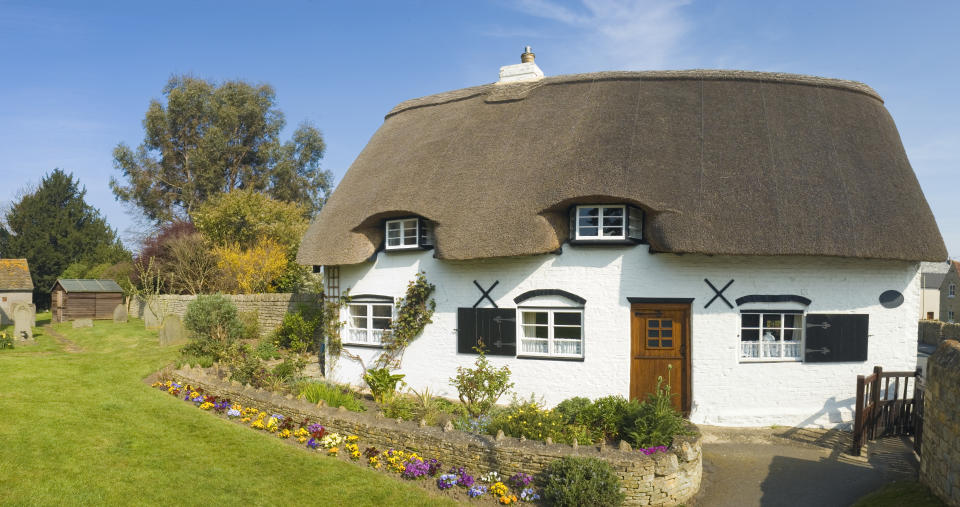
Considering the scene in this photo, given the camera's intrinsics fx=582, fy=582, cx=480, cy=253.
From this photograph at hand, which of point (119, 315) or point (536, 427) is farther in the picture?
point (119, 315)

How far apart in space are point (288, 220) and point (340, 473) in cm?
2149

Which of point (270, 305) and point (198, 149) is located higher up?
point (198, 149)

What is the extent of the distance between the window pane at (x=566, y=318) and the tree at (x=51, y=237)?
1463 inches

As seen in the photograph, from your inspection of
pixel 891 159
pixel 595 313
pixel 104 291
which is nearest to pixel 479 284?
pixel 595 313

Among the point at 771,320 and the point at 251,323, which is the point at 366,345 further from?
the point at 771,320

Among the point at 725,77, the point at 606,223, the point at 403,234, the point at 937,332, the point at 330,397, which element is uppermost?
the point at 725,77

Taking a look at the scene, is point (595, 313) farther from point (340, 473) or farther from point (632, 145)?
point (340, 473)

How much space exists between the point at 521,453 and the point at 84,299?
92.3ft

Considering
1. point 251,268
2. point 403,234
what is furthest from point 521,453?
point 251,268

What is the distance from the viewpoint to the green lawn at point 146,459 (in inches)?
285

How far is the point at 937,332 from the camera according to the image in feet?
92.1

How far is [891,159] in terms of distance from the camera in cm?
1198

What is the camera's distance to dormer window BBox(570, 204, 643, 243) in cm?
1118

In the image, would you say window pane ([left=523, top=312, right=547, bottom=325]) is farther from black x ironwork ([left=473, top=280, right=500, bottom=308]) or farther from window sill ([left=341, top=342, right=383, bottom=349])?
window sill ([left=341, top=342, right=383, bottom=349])
